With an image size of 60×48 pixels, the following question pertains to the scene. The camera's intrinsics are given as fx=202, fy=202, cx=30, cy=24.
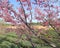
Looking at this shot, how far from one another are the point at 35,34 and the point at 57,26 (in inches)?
33.3

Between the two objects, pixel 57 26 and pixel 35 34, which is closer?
pixel 35 34

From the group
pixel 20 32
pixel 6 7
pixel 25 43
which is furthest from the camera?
pixel 25 43

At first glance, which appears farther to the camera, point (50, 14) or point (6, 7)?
point (50, 14)

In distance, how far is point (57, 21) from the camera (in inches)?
217

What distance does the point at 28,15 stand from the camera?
16.9ft

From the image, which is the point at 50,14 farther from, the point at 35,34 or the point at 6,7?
the point at 6,7

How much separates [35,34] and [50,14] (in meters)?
0.79

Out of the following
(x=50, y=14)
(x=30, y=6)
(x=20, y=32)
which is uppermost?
(x=30, y=6)

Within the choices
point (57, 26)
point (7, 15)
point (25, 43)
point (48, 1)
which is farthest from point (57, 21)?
point (25, 43)

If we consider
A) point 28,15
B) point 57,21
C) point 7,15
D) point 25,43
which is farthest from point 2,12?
point 25,43

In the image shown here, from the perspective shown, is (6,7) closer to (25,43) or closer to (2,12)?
(2,12)

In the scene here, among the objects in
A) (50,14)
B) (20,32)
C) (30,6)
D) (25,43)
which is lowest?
(25,43)

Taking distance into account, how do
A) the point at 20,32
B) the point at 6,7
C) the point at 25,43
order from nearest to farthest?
the point at 6,7
the point at 20,32
the point at 25,43

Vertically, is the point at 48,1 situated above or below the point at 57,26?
above
